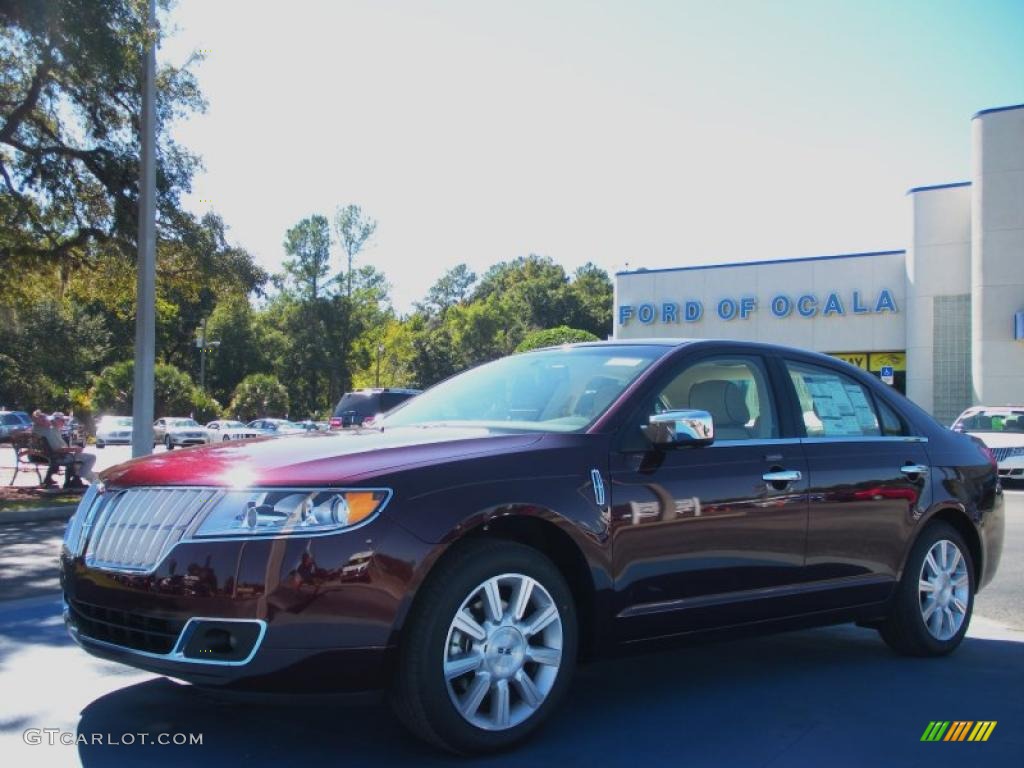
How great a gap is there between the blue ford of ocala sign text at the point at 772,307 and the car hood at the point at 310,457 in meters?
32.5

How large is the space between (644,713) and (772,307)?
33020mm

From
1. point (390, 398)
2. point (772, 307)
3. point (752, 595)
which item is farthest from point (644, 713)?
point (772, 307)

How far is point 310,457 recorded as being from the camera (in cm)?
392

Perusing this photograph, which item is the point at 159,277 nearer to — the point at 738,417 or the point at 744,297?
the point at 738,417

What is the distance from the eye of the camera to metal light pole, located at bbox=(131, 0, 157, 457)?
51.7 ft

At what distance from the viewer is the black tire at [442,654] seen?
11.8 feet

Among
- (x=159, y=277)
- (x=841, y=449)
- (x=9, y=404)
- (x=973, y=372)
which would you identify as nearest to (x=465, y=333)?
(x=9, y=404)

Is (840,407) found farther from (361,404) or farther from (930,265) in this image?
(930,265)

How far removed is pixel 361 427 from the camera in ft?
16.8

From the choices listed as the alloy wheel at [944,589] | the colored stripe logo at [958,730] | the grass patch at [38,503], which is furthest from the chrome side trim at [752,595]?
the grass patch at [38,503]

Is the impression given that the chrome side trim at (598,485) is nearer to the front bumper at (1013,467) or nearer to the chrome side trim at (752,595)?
the chrome side trim at (752,595)

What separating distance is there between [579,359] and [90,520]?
7.88ft

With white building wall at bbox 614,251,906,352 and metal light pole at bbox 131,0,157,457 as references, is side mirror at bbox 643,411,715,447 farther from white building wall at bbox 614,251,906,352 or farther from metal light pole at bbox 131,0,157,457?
white building wall at bbox 614,251,906,352

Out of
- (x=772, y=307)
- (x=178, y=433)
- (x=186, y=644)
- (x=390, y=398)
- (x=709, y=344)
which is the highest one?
(x=772, y=307)
